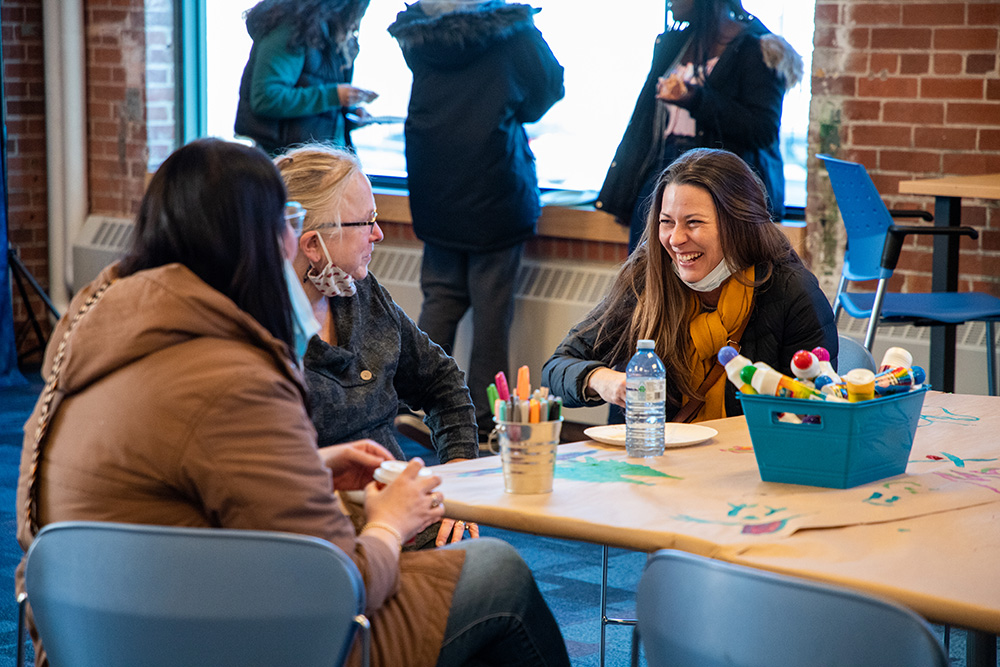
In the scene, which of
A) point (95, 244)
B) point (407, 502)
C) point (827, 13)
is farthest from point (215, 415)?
point (95, 244)

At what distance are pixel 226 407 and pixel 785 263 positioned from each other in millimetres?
1480

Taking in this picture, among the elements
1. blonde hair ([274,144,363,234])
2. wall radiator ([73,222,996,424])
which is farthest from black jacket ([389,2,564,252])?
blonde hair ([274,144,363,234])

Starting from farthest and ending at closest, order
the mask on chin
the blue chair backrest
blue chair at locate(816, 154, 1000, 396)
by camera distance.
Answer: the blue chair backrest < blue chair at locate(816, 154, 1000, 396) < the mask on chin

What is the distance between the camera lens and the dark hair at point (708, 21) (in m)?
4.12

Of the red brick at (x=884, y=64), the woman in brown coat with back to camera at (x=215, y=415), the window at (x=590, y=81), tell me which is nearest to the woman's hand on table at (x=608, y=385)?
the woman in brown coat with back to camera at (x=215, y=415)

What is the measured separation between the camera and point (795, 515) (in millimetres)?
1619

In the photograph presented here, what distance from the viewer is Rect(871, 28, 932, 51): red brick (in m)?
4.05

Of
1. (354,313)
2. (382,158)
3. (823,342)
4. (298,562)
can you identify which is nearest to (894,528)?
(298,562)

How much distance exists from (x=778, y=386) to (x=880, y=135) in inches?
105

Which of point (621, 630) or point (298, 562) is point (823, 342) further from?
point (298, 562)

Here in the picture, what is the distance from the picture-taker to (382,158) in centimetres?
570

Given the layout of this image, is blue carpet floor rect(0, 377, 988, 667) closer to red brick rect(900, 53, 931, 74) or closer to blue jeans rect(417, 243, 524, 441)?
blue jeans rect(417, 243, 524, 441)

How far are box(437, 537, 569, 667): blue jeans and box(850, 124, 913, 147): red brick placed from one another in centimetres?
293

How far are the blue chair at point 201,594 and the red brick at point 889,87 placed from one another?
3.31 m
